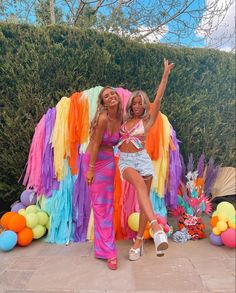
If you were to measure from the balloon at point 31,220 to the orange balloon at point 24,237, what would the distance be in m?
0.06

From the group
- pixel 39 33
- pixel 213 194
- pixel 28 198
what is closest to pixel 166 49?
pixel 39 33

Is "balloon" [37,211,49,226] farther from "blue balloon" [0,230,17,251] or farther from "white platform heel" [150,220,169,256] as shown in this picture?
"white platform heel" [150,220,169,256]

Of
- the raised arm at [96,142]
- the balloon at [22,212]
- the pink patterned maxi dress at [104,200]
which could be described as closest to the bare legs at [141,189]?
the pink patterned maxi dress at [104,200]

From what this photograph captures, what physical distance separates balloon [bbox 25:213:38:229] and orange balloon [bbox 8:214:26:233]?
2.4 inches

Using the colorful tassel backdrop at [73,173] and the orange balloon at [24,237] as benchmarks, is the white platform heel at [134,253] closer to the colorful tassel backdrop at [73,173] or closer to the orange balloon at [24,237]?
the colorful tassel backdrop at [73,173]

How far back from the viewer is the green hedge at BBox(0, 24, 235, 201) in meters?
4.02

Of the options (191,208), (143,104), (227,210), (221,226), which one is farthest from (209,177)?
(143,104)

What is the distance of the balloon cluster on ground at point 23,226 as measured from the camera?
316 cm

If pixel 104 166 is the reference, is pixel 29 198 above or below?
below

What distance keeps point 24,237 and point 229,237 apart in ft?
6.93

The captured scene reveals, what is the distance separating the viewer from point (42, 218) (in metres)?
3.45

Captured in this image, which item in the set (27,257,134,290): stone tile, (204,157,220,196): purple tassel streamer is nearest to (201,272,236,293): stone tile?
(27,257,134,290): stone tile

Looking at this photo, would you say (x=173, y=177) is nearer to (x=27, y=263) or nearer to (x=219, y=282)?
(x=219, y=282)

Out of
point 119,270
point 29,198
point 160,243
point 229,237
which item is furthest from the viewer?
point 29,198
